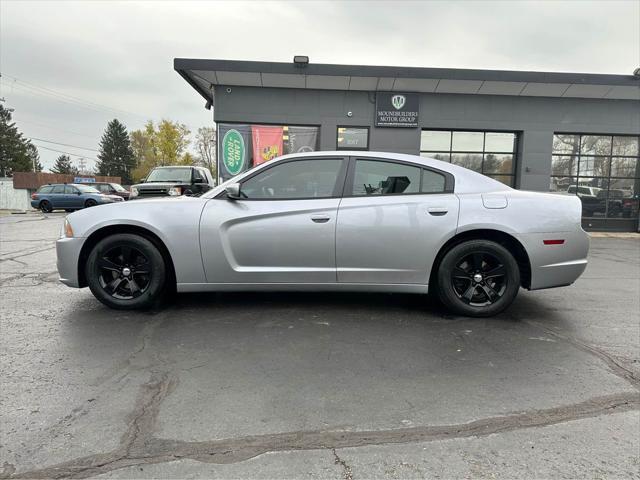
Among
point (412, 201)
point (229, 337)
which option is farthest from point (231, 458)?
point (412, 201)

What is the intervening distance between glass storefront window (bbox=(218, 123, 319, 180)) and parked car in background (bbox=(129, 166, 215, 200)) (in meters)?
0.94

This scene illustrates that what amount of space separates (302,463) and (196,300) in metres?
3.06

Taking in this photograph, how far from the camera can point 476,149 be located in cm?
1448

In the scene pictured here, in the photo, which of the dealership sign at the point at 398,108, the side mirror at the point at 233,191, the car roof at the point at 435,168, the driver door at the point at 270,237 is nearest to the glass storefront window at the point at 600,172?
the dealership sign at the point at 398,108

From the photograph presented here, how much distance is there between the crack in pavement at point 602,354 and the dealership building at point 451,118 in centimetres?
1041

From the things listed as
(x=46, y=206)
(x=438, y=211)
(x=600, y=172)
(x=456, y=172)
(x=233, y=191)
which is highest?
(x=600, y=172)

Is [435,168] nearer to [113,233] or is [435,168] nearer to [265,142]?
[113,233]

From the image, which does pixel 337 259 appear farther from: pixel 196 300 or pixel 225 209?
pixel 196 300

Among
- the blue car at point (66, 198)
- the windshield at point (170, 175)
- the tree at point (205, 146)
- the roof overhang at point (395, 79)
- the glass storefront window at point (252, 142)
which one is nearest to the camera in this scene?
the windshield at point (170, 175)

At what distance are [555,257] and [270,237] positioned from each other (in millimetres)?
2738

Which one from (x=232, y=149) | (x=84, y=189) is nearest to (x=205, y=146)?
(x=84, y=189)

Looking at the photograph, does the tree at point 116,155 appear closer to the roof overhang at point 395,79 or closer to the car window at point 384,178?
the roof overhang at point 395,79

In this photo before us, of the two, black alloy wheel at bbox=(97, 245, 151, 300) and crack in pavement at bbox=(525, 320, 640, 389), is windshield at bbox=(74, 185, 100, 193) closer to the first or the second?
black alloy wheel at bbox=(97, 245, 151, 300)

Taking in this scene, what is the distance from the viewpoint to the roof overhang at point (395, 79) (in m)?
12.5
